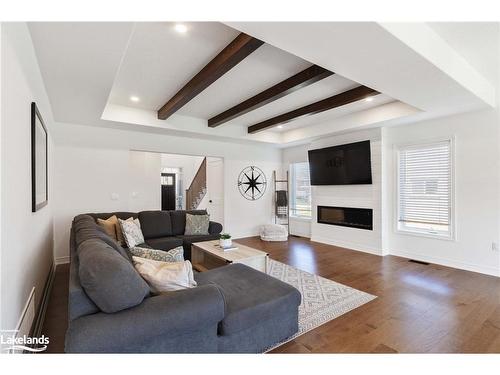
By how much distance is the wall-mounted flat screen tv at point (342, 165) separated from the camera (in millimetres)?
4980

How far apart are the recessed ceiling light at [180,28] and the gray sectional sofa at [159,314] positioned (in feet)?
6.16

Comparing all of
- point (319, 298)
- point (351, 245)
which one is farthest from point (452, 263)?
point (319, 298)

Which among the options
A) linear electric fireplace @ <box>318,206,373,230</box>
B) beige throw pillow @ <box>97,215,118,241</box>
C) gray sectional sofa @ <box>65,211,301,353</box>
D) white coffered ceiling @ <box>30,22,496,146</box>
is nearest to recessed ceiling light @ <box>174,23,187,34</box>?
white coffered ceiling @ <box>30,22,496,146</box>

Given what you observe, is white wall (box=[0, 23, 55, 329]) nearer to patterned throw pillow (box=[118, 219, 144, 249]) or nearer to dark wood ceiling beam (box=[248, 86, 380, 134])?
patterned throw pillow (box=[118, 219, 144, 249])

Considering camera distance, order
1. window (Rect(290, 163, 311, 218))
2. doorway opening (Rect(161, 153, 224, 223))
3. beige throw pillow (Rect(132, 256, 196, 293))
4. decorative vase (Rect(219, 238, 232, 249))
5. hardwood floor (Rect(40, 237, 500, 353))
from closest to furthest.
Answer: beige throw pillow (Rect(132, 256, 196, 293)) < hardwood floor (Rect(40, 237, 500, 353)) < decorative vase (Rect(219, 238, 232, 249)) < window (Rect(290, 163, 311, 218)) < doorway opening (Rect(161, 153, 224, 223))

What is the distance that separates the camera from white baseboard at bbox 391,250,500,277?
144 inches

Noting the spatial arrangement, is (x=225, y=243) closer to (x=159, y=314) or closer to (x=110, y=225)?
(x=110, y=225)

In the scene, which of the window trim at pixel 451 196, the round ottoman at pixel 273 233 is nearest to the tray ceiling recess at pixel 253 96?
the window trim at pixel 451 196

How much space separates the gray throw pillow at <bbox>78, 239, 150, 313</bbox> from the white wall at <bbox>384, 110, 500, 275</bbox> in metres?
4.69

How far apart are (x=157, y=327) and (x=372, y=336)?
181cm

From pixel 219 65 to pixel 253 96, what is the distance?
1.29 m

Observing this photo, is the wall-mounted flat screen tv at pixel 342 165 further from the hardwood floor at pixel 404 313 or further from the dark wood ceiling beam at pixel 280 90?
the dark wood ceiling beam at pixel 280 90
